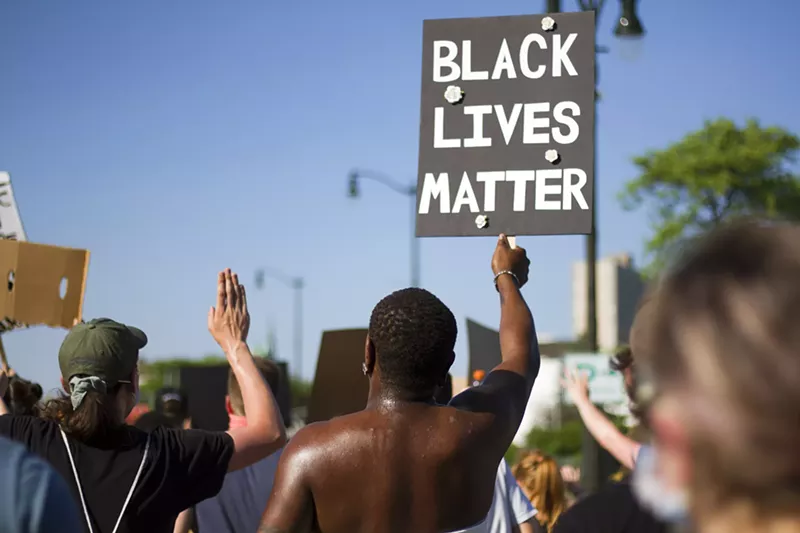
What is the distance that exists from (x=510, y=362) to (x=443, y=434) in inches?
19.0

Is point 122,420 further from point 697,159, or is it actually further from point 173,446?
point 697,159

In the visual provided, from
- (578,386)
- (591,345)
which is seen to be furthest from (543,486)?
(591,345)

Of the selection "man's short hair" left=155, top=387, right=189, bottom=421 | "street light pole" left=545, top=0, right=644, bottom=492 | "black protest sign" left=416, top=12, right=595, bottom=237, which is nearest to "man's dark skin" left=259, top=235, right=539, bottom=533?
"black protest sign" left=416, top=12, right=595, bottom=237

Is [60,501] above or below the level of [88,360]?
below


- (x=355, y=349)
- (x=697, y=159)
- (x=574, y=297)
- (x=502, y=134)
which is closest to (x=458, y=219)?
(x=502, y=134)

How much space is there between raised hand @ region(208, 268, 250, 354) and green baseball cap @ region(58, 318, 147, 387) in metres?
0.39

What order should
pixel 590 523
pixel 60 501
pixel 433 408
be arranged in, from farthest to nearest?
pixel 433 408
pixel 590 523
pixel 60 501

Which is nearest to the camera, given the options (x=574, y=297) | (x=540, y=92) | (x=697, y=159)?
(x=540, y=92)

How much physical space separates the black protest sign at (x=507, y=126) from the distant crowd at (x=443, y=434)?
27 centimetres

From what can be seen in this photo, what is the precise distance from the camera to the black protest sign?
4.25 metres

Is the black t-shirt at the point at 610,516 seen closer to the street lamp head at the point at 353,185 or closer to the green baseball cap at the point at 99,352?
the green baseball cap at the point at 99,352

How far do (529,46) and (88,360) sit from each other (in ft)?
7.36

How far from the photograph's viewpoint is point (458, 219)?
14.3 ft

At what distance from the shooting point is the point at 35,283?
561 centimetres
